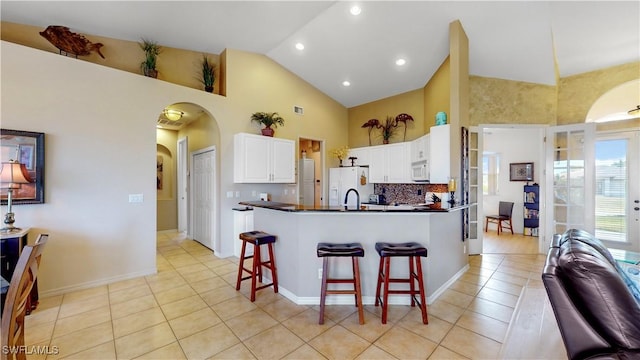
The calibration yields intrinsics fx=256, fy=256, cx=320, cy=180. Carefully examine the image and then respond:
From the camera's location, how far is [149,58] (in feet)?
12.6

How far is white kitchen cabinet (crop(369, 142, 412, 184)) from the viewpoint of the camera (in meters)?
5.34

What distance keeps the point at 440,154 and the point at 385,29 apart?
2106mm

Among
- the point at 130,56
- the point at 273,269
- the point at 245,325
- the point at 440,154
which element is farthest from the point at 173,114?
the point at 440,154

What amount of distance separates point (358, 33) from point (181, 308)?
4.51 metres

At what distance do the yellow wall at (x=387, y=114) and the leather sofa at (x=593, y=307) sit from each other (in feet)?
14.3

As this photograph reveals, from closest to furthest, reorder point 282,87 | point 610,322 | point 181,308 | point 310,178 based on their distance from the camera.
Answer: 1. point 610,322
2. point 181,308
3. point 282,87
4. point 310,178

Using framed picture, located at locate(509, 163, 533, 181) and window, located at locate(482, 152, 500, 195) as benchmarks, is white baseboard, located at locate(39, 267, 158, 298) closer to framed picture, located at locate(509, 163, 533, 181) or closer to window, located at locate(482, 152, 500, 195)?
window, located at locate(482, 152, 500, 195)

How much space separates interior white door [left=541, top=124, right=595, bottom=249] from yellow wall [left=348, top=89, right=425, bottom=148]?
7.56 feet

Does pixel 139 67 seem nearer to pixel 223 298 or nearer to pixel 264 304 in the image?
pixel 223 298

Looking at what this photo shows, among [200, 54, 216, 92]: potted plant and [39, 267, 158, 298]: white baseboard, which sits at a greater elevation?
[200, 54, 216, 92]: potted plant

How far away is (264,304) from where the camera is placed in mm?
2814

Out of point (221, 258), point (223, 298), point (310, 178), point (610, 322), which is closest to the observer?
point (610, 322)

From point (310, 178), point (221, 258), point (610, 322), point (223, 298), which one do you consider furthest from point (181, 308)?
point (310, 178)

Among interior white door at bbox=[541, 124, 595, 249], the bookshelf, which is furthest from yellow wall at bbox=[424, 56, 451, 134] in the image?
the bookshelf
